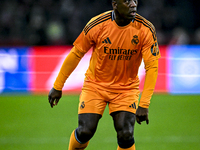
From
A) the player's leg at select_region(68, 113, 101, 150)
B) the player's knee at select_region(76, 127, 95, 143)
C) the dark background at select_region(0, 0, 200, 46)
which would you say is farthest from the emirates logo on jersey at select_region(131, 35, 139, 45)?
the dark background at select_region(0, 0, 200, 46)

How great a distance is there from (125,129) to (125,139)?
110 mm

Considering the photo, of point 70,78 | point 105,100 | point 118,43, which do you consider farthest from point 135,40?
point 70,78

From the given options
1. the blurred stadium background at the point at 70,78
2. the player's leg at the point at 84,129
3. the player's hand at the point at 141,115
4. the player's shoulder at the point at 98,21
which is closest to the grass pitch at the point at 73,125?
the blurred stadium background at the point at 70,78

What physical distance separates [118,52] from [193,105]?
5098 mm

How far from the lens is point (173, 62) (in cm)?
986

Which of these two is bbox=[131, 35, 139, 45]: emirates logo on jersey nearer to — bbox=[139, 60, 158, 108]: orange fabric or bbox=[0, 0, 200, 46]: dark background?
bbox=[139, 60, 158, 108]: orange fabric

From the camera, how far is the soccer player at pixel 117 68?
3.92m

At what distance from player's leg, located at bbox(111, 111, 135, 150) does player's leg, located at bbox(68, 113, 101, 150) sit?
26cm

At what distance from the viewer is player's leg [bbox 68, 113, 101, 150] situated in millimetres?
3942

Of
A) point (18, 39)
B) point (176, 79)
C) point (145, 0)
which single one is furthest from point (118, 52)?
point (145, 0)

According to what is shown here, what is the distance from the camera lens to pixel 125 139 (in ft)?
12.7

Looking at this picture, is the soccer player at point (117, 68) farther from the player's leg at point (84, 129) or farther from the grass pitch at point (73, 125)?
the grass pitch at point (73, 125)

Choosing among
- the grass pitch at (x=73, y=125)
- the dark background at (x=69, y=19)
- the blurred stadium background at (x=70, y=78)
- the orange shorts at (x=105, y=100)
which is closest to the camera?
the orange shorts at (x=105, y=100)

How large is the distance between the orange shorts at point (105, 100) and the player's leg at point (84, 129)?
0.07 meters
